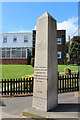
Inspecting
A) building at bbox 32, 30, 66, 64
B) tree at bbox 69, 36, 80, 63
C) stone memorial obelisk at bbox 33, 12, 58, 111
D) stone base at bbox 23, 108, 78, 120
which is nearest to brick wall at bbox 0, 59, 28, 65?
building at bbox 32, 30, 66, 64

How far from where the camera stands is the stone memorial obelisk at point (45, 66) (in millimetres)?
4215

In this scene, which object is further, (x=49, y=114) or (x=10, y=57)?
(x=10, y=57)

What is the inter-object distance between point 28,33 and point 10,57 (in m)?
9.00

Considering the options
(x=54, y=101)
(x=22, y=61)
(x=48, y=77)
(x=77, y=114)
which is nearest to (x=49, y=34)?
(x=48, y=77)

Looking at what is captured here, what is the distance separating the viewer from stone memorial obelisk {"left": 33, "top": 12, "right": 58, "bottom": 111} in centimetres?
421

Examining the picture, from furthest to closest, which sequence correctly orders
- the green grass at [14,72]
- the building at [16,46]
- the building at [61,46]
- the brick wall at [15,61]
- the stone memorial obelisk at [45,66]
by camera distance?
1. the building at [16,46]
2. the building at [61,46]
3. the brick wall at [15,61]
4. the green grass at [14,72]
5. the stone memorial obelisk at [45,66]

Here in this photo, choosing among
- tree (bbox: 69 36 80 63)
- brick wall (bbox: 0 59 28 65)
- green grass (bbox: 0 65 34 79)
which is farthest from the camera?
tree (bbox: 69 36 80 63)

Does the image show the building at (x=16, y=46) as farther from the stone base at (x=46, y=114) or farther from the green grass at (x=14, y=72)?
the stone base at (x=46, y=114)

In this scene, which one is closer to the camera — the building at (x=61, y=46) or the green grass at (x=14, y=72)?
the green grass at (x=14, y=72)

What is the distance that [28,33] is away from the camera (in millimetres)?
37094

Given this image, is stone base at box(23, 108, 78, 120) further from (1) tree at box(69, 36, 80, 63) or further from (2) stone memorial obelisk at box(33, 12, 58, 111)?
(1) tree at box(69, 36, 80, 63)

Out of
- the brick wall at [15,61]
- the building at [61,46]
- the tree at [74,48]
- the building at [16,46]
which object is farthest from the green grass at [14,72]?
the tree at [74,48]

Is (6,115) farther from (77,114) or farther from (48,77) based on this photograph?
(77,114)

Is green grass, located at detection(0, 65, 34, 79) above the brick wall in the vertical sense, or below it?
below
